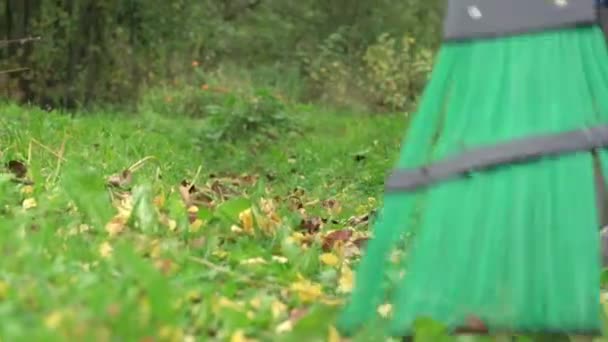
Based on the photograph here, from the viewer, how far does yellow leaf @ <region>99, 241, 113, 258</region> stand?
2186mm

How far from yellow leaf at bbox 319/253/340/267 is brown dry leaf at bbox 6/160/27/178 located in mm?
1310

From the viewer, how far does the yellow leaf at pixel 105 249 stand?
2186mm

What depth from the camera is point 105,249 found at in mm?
2238

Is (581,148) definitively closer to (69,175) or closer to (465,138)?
(465,138)

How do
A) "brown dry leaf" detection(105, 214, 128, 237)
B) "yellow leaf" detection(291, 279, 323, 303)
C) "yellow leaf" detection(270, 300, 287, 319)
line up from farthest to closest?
"brown dry leaf" detection(105, 214, 128, 237) < "yellow leaf" detection(291, 279, 323, 303) < "yellow leaf" detection(270, 300, 287, 319)

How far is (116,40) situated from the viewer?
453 inches

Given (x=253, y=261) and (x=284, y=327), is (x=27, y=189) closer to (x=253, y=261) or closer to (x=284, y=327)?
(x=253, y=261)

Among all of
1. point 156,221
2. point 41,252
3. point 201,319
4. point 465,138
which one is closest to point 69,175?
point 156,221

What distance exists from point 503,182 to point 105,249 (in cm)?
79

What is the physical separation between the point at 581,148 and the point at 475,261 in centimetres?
24

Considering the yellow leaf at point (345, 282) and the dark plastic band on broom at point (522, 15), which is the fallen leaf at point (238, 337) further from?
the dark plastic band on broom at point (522, 15)

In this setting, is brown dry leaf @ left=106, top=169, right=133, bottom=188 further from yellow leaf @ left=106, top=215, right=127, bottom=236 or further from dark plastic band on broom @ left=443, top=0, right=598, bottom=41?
dark plastic band on broom @ left=443, top=0, right=598, bottom=41

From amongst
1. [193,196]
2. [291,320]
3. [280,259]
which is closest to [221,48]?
[193,196]

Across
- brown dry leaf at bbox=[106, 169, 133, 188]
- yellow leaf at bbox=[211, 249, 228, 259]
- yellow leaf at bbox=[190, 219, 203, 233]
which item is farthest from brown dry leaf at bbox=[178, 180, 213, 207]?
yellow leaf at bbox=[211, 249, 228, 259]
